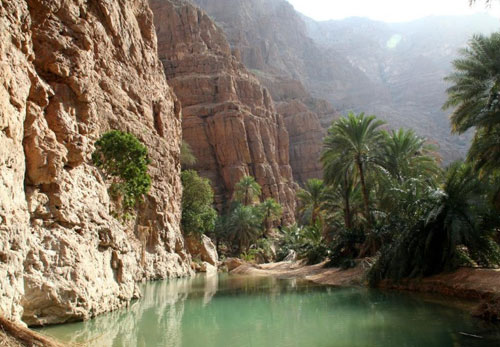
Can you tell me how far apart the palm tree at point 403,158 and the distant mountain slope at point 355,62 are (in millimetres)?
65360

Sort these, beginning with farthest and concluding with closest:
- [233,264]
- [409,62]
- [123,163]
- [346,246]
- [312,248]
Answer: [409,62]
[233,264]
[312,248]
[346,246]
[123,163]

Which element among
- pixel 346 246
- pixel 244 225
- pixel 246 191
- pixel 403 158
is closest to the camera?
pixel 346 246

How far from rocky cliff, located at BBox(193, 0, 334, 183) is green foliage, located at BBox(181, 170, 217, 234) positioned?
124ft

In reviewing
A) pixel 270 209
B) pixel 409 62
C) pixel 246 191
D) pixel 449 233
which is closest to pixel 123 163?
pixel 449 233

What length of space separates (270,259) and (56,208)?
3856 centimetres

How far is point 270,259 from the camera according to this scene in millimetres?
46188

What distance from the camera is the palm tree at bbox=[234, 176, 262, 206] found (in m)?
51.3

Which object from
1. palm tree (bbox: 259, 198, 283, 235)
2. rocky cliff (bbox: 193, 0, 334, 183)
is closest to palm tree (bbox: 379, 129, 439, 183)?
palm tree (bbox: 259, 198, 283, 235)

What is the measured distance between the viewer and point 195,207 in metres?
39.2

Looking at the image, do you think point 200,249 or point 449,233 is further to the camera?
point 200,249

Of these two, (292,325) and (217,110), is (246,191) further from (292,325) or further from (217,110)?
(292,325)

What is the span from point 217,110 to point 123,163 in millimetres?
39278

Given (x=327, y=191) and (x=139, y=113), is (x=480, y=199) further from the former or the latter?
(x=139, y=113)

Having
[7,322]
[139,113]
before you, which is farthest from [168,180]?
[7,322]
